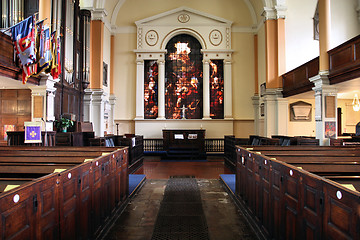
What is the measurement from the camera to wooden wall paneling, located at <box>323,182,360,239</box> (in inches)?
54.6

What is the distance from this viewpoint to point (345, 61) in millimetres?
5973

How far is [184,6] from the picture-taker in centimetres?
1185

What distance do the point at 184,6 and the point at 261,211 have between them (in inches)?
426

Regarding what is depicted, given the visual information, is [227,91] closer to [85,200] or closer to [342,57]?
[342,57]

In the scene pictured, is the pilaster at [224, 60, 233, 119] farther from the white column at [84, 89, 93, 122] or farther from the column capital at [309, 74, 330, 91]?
the white column at [84, 89, 93, 122]


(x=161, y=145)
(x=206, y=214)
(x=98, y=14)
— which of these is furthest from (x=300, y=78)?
(x=98, y=14)

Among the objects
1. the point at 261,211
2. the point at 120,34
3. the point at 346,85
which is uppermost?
the point at 120,34

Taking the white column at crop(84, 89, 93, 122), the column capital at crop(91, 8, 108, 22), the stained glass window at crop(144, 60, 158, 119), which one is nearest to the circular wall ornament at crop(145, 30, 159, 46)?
the stained glass window at crop(144, 60, 158, 119)

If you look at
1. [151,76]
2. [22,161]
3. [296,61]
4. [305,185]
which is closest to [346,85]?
[296,61]

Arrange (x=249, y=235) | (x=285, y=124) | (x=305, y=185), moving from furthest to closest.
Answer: (x=285, y=124), (x=249, y=235), (x=305, y=185)

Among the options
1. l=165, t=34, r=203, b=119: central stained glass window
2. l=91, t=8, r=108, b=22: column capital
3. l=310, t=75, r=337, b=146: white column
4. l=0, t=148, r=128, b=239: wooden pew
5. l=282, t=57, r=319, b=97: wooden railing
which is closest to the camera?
l=0, t=148, r=128, b=239: wooden pew

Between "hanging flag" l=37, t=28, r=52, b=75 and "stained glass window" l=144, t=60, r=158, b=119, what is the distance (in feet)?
20.1

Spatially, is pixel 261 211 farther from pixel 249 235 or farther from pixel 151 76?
pixel 151 76

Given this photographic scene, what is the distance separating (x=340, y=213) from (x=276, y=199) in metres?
1.11
